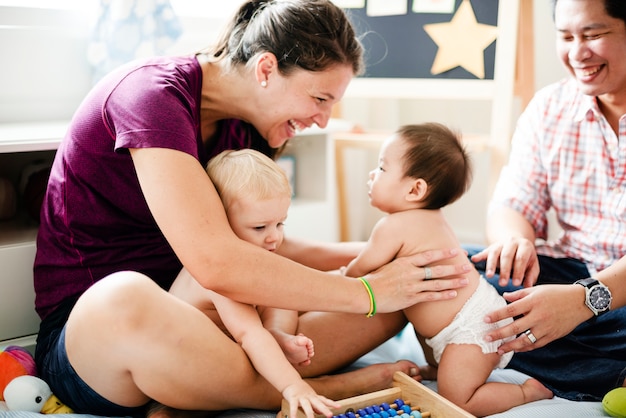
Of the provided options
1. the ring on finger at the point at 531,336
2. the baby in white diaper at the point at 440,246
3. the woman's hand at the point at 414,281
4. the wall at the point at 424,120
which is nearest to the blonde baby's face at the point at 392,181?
the baby in white diaper at the point at 440,246

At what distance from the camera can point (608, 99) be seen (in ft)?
5.19

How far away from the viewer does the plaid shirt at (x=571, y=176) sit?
157 centimetres

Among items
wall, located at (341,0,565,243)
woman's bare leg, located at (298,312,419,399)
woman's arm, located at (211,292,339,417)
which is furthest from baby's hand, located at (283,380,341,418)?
wall, located at (341,0,565,243)

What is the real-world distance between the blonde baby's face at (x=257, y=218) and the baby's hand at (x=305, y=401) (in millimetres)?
297

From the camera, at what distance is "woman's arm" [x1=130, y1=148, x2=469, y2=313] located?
1.17m

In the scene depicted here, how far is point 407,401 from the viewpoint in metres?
1.31

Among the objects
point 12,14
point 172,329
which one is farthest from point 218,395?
point 12,14

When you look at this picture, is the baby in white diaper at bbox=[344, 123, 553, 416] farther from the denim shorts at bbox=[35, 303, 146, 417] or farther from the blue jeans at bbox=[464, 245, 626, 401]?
the denim shorts at bbox=[35, 303, 146, 417]

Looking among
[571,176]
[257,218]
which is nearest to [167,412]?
[257,218]

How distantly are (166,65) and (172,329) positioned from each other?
0.52m

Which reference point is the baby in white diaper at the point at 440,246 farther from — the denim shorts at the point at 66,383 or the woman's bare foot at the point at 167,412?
the denim shorts at the point at 66,383

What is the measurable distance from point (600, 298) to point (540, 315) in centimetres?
14

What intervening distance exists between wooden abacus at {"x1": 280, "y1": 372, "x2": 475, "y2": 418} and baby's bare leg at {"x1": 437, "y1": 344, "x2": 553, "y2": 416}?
0.07 meters

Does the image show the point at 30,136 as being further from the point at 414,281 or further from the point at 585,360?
the point at 585,360
